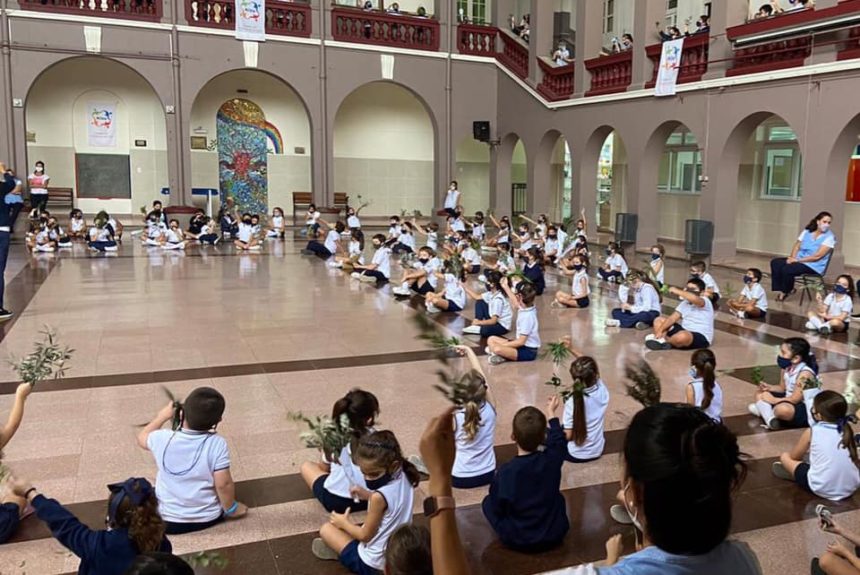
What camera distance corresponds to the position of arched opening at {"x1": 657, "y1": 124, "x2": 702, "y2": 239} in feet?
62.4

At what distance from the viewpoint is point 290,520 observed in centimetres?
427

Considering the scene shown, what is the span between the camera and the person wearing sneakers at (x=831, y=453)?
4395 millimetres

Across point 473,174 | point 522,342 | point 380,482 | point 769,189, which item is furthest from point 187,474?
point 473,174

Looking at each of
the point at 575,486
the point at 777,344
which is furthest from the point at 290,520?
the point at 777,344

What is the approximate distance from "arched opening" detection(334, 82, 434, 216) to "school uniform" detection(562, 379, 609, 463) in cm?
2036

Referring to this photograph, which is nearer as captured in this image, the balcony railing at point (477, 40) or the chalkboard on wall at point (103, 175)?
the chalkboard on wall at point (103, 175)

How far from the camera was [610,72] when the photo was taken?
18.6 meters

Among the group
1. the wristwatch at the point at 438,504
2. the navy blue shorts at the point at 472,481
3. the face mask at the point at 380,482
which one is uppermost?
the wristwatch at the point at 438,504

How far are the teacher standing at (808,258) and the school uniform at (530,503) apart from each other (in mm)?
9131

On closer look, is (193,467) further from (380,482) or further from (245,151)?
(245,151)

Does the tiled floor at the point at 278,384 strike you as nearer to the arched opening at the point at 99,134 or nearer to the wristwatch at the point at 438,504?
the wristwatch at the point at 438,504

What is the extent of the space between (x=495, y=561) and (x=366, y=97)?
2279cm

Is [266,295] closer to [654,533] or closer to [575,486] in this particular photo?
[575,486]

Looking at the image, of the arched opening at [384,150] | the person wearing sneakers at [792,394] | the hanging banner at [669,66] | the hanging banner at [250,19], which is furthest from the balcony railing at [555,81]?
the person wearing sneakers at [792,394]
